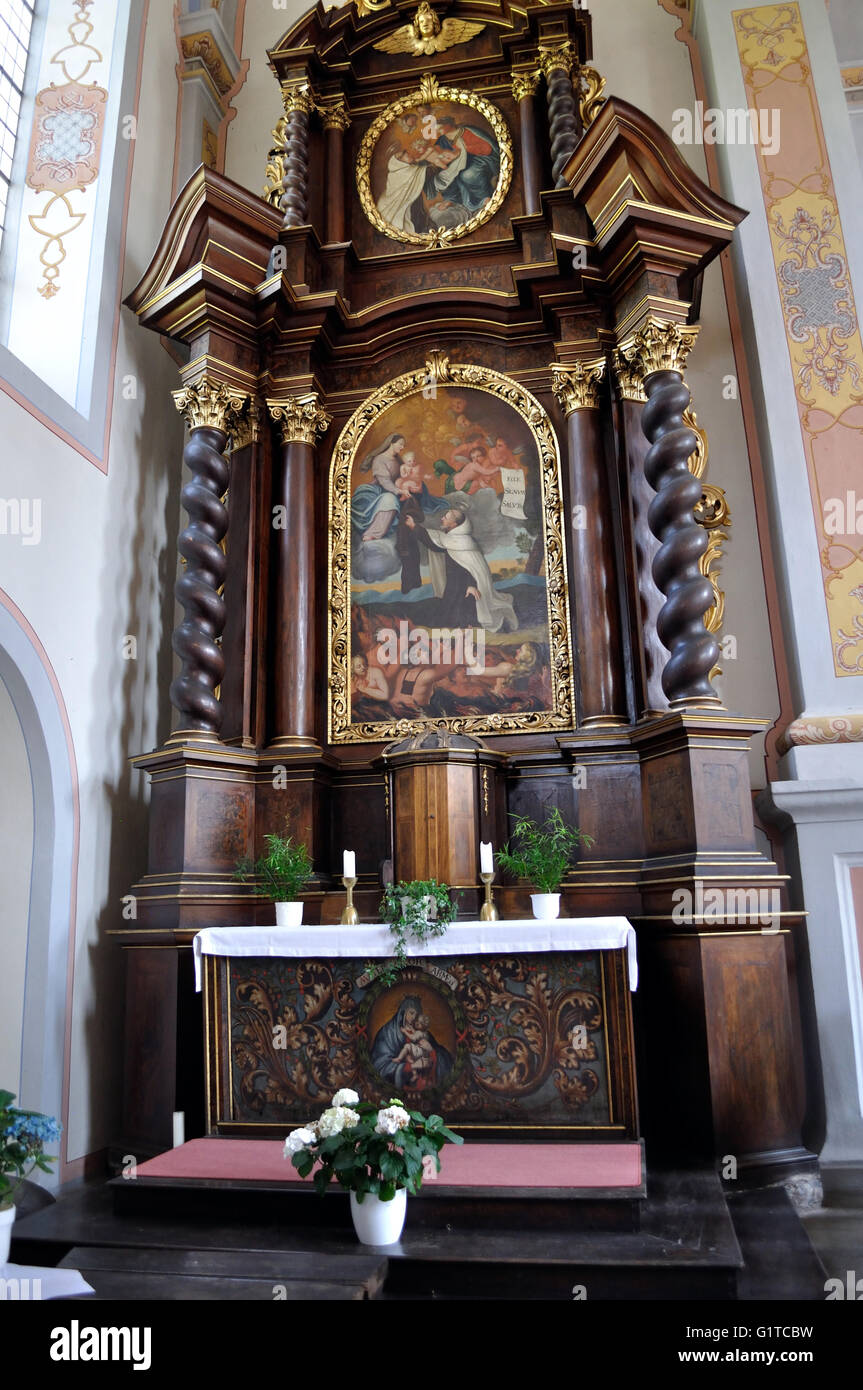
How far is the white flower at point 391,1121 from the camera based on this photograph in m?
3.52

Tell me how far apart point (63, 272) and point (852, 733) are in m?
5.54

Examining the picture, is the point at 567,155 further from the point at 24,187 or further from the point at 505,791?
the point at 505,791

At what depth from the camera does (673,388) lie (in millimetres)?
6059

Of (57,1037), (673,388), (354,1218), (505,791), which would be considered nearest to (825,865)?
(505,791)

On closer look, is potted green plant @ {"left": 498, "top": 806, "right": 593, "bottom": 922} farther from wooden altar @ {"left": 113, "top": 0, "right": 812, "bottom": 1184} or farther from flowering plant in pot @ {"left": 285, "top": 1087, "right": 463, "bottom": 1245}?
flowering plant in pot @ {"left": 285, "top": 1087, "right": 463, "bottom": 1245}

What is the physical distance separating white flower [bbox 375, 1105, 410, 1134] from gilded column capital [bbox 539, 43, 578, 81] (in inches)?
270

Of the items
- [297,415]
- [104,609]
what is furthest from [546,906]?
[297,415]

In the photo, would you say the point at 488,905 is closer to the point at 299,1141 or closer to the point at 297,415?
the point at 299,1141

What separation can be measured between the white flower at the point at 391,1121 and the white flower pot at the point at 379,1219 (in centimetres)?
30

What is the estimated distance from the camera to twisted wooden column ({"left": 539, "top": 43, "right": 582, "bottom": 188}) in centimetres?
702

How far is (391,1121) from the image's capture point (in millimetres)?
3531

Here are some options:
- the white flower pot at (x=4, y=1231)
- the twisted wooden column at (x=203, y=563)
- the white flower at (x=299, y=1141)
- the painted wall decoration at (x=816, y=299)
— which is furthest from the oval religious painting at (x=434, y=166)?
the white flower pot at (x=4, y=1231)
